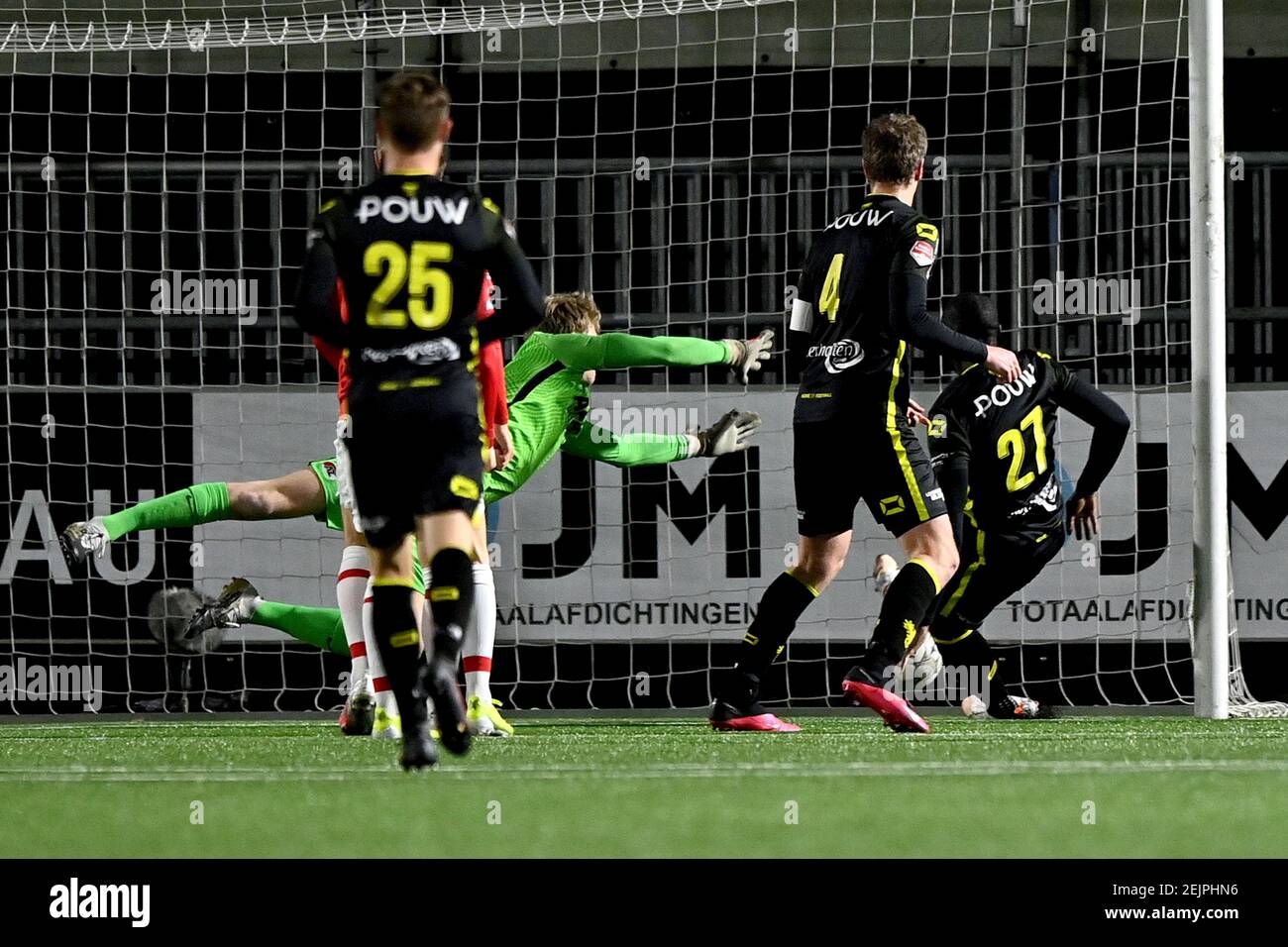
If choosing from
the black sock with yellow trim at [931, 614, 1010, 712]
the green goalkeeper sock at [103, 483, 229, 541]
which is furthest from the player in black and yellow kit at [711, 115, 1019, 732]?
the green goalkeeper sock at [103, 483, 229, 541]

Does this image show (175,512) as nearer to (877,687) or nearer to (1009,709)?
(877,687)

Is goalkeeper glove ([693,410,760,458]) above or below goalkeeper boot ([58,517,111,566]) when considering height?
above

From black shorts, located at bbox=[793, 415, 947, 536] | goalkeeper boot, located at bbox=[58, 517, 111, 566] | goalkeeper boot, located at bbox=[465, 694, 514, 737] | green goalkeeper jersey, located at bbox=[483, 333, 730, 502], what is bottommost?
goalkeeper boot, located at bbox=[465, 694, 514, 737]

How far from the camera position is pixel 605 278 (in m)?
8.72

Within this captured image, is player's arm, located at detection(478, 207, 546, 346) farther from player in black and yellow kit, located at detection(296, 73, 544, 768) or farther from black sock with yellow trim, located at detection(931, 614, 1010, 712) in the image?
black sock with yellow trim, located at detection(931, 614, 1010, 712)

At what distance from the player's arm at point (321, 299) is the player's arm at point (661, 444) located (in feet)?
8.85

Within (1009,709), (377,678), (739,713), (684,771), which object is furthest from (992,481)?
(684,771)

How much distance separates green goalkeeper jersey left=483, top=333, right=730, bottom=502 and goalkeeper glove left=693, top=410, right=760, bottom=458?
1.13 ft

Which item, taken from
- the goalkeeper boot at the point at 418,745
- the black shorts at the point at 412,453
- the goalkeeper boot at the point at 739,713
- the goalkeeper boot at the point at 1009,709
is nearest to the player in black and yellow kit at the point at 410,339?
the black shorts at the point at 412,453

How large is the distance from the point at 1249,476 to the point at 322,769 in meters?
4.77

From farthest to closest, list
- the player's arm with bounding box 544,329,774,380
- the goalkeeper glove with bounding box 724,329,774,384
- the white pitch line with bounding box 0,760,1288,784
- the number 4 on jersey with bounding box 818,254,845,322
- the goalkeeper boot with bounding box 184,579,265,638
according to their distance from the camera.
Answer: the goalkeeper boot with bounding box 184,579,265,638, the player's arm with bounding box 544,329,774,380, the goalkeeper glove with bounding box 724,329,774,384, the number 4 on jersey with bounding box 818,254,845,322, the white pitch line with bounding box 0,760,1288,784

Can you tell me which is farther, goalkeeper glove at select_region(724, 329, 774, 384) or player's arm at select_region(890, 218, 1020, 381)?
goalkeeper glove at select_region(724, 329, 774, 384)

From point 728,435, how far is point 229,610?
1992 mm

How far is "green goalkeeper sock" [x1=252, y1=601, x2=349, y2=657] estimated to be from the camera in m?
6.93
